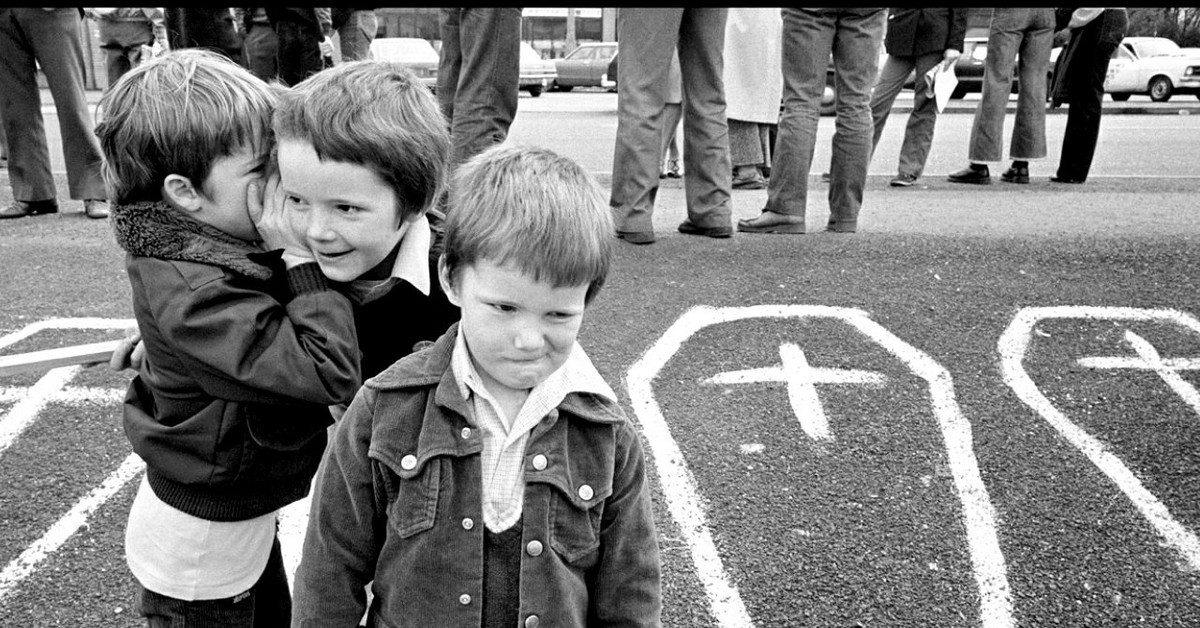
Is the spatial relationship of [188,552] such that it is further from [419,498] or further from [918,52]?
[918,52]

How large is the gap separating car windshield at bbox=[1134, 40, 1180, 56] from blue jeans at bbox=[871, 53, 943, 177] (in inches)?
749

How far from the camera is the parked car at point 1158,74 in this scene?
74.5 feet

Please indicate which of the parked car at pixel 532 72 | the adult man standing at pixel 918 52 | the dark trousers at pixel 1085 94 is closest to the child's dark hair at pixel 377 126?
the adult man standing at pixel 918 52

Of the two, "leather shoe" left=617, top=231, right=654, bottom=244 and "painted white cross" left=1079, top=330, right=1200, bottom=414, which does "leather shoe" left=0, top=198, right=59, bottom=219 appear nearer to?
"leather shoe" left=617, top=231, right=654, bottom=244

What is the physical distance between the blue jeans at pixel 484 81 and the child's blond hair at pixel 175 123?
313 cm

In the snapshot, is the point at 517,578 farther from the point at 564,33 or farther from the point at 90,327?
the point at 564,33

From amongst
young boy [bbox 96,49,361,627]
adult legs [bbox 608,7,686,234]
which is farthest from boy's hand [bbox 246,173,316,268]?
adult legs [bbox 608,7,686,234]

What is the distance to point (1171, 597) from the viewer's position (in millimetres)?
2424

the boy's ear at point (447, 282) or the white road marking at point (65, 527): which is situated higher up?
the boy's ear at point (447, 282)

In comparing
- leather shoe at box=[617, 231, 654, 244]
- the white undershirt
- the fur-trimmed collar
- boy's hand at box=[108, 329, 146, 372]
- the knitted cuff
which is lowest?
leather shoe at box=[617, 231, 654, 244]

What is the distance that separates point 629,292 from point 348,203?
9.64 feet

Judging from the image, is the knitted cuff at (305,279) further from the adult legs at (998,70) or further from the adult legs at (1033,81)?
the adult legs at (1033,81)

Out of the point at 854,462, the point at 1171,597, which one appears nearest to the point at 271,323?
the point at 854,462

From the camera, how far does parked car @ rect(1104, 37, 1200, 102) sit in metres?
22.7
